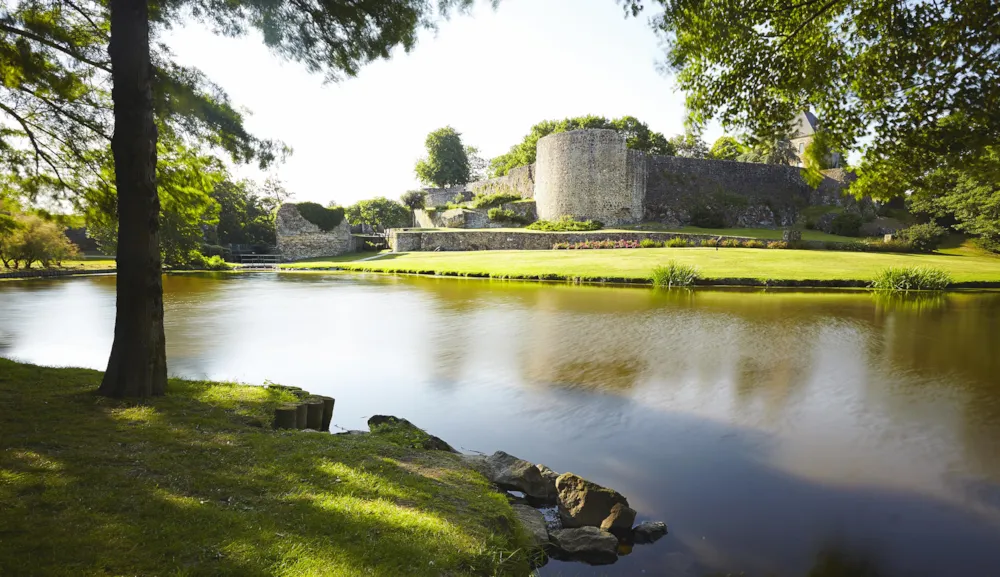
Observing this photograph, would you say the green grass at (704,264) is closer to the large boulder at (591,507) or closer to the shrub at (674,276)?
the shrub at (674,276)

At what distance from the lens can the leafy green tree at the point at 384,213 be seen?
5956cm

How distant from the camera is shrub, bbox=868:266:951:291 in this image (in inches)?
790

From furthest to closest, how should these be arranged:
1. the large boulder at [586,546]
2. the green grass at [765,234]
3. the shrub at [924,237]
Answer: the green grass at [765,234] < the shrub at [924,237] < the large boulder at [586,546]

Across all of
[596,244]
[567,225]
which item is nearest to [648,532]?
[596,244]

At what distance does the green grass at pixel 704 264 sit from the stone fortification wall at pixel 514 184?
66.5ft

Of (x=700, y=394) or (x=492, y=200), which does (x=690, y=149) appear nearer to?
(x=492, y=200)

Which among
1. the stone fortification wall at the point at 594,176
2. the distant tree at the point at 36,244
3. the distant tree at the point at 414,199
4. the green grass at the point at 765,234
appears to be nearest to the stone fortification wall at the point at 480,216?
the stone fortification wall at the point at 594,176

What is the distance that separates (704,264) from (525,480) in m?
→ 21.9

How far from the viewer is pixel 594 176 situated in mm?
41875

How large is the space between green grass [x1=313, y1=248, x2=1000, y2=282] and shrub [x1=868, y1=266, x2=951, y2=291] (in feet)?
2.21

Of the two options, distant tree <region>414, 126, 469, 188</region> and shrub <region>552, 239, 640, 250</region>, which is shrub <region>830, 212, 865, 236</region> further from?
distant tree <region>414, 126, 469, 188</region>

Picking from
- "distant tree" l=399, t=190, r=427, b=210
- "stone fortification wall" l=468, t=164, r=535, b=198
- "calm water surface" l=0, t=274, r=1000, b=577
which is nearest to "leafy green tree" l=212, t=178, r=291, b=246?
"distant tree" l=399, t=190, r=427, b=210

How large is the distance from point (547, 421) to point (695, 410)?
78.9 inches

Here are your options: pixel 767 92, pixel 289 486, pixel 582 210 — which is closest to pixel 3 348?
pixel 289 486
